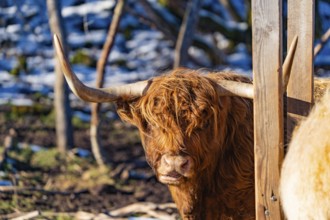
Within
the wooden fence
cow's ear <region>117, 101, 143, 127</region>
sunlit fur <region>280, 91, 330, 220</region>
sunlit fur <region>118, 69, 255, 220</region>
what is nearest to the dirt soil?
cow's ear <region>117, 101, 143, 127</region>

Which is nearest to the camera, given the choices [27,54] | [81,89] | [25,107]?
[81,89]

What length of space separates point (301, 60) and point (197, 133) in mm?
881

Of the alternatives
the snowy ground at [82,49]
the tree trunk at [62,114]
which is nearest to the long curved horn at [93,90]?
the tree trunk at [62,114]

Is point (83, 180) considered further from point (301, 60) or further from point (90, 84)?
point (301, 60)

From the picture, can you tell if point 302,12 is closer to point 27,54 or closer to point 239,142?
point 239,142

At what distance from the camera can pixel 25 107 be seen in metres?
12.3

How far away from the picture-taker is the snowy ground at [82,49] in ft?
45.7

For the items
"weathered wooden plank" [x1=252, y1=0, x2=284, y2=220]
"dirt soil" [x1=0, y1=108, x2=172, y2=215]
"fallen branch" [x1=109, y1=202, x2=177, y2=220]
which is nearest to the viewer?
"weathered wooden plank" [x1=252, y1=0, x2=284, y2=220]

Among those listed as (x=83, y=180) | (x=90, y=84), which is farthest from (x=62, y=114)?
(x=90, y=84)

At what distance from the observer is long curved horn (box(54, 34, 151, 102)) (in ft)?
14.2

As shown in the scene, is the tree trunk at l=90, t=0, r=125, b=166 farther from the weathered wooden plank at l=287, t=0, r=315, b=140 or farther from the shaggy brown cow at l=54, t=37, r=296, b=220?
the weathered wooden plank at l=287, t=0, r=315, b=140

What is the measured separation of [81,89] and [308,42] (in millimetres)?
1456

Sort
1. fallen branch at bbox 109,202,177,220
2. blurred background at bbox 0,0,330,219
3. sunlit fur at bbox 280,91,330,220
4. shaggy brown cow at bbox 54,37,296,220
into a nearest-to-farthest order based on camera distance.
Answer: sunlit fur at bbox 280,91,330,220
shaggy brown cow at bbox 54,37,296,220
fallen branch at bbox 109,202,177,220
blurred background at bbox 0,0,330,219

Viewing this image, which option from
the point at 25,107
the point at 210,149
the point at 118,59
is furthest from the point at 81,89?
the point at 118,59
